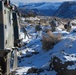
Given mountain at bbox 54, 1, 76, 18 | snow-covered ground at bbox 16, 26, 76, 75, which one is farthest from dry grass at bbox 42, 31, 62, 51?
mountain at bbox 54, 1, 76, 18

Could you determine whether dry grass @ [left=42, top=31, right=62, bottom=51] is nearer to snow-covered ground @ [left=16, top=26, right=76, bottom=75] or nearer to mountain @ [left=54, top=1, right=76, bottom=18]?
snow-covered ground @ [left=16, top=26, right=76, bottom=75]

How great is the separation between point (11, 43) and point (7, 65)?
153cm

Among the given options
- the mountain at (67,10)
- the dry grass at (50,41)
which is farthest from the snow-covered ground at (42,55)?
the mountain at (67,10)

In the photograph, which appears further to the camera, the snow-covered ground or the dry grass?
the dry grass

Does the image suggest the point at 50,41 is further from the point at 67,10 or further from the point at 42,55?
the point at 67,10

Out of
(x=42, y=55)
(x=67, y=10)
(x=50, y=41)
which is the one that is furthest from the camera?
(x=67, y=10)

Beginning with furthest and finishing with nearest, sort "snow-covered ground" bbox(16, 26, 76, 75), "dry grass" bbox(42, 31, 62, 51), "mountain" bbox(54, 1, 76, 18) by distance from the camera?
"mountain" bbox(54, 1, 76, 18) < "dry grass" bbox(42, 31, 62, 51) < "snow-covered ground" bbox(16, 26, 76, 75)

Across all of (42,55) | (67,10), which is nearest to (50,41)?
(42,55)

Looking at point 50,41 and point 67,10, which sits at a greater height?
point 50,41

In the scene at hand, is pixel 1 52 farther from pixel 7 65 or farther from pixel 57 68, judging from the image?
pixel 57 68

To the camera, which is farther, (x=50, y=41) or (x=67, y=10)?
(x=67, y=10)

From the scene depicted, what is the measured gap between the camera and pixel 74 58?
80.3ft

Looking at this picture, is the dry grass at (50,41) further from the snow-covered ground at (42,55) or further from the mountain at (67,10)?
the mountain at (67,10)

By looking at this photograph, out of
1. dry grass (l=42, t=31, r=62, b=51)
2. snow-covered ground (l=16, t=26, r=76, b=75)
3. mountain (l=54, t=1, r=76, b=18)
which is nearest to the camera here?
snow-covered ground (l=16, t=26, r=76, b=75)
